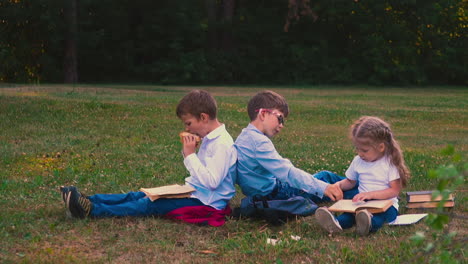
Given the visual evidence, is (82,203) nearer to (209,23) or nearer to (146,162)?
(146,162)

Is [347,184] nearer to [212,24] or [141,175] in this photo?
[141,175]

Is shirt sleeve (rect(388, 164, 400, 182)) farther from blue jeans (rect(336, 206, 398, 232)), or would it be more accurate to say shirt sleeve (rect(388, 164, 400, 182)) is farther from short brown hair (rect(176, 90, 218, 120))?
short brown hair (rect(176, 90, 218, 120))

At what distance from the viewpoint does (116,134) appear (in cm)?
1183

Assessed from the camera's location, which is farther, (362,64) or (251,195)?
(362,64)

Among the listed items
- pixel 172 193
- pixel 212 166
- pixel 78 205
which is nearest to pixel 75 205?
pixel 78 205

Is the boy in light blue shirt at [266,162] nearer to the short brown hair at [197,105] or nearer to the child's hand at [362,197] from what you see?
the child's hand at [362,197]

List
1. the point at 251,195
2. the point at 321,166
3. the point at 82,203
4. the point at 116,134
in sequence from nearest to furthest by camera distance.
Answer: the point at 82,203, the point at 251,195, the point at 321,166, the point at 116,134

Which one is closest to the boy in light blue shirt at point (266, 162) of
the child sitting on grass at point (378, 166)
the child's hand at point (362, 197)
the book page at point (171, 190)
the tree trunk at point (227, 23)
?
the child's hand at point (362, 197)

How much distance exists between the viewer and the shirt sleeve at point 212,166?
5.36 m

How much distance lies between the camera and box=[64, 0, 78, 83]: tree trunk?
3678cm

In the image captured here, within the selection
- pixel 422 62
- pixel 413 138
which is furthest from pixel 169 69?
pixel 413 138

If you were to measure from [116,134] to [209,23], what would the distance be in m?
30.2

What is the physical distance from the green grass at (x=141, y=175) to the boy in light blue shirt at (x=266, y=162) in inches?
13.8

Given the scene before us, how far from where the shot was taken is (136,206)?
566 centimetres
